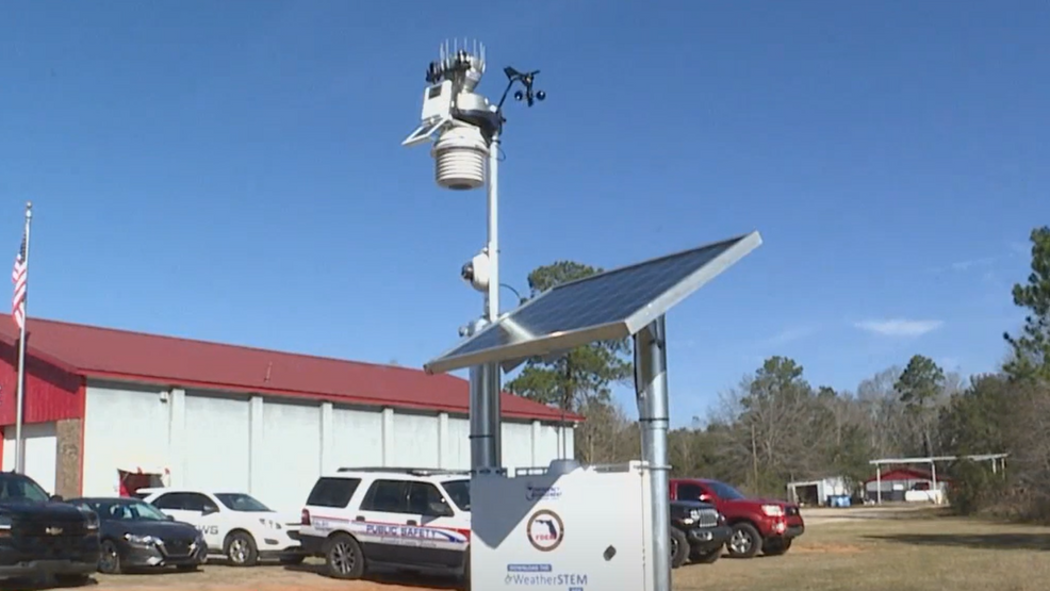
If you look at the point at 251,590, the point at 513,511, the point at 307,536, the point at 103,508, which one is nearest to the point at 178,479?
the point at 103,508

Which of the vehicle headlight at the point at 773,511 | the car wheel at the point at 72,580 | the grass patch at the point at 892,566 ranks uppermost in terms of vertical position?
the vehicle headlight at the point at 773,511

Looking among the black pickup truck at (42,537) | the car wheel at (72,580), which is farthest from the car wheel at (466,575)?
the car wheel at (72,580)

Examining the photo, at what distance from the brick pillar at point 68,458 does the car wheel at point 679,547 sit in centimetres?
1607

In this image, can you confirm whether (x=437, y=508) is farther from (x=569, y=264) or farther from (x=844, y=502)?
(x=844, y=502)

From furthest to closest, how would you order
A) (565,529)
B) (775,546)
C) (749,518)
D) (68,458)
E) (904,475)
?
(904,475) → (68,458) → (775,546) → (749,518) → (565,529)

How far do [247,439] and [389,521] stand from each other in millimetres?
16817

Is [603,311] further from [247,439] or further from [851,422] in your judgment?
[851,422]

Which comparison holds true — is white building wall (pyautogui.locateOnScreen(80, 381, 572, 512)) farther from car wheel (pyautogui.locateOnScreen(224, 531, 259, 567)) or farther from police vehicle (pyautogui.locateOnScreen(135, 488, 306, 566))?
car wheel (pyautogui.locateOnScreen(224, 531, 259, 567))

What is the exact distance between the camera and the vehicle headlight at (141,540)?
2053cm

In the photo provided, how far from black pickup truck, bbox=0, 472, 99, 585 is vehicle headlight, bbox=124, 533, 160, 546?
2126 mm

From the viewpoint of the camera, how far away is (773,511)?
1019 inches

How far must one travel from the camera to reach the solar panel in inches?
280

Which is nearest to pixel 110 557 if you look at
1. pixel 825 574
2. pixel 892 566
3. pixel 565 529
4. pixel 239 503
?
pixel 239 503

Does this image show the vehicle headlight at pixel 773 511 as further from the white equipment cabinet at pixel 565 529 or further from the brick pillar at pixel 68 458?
the white equipment cabinet at pixel 565 529
